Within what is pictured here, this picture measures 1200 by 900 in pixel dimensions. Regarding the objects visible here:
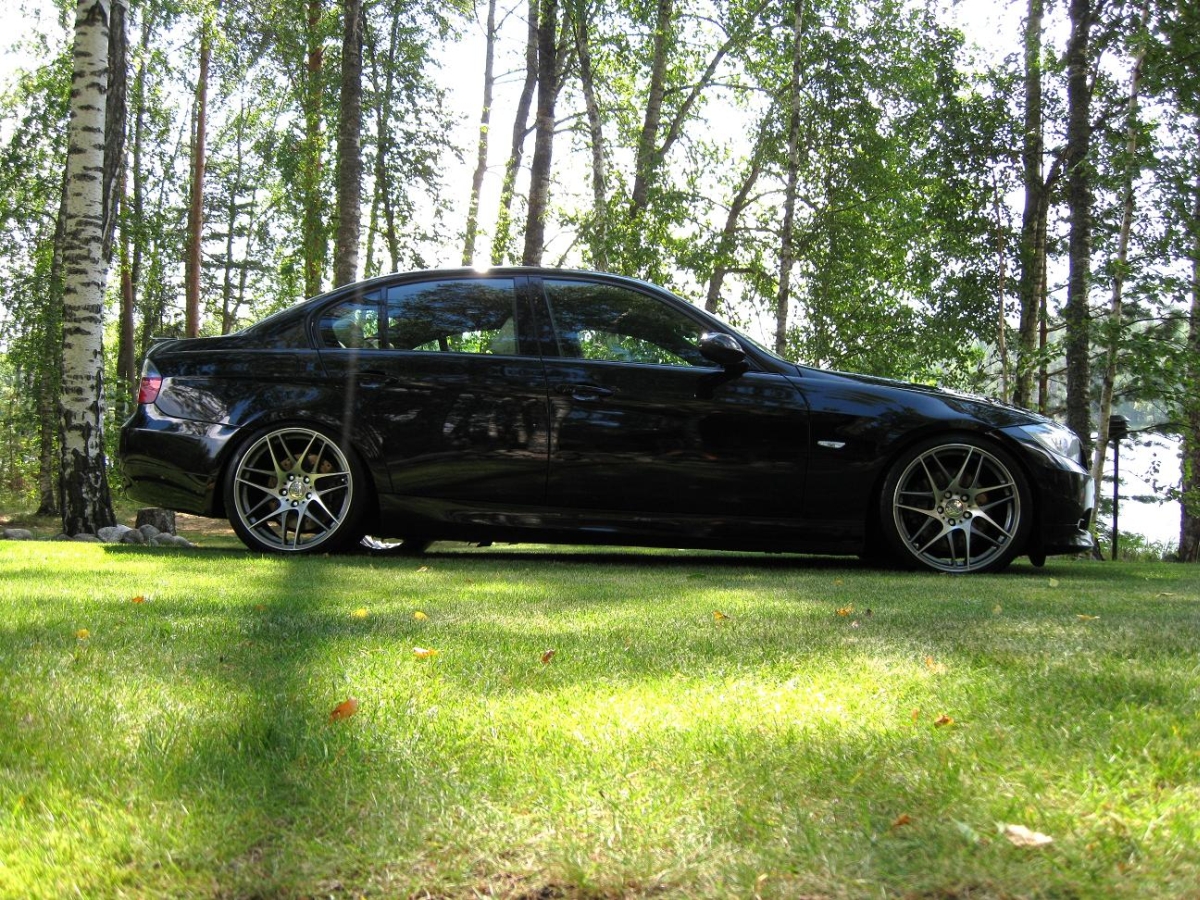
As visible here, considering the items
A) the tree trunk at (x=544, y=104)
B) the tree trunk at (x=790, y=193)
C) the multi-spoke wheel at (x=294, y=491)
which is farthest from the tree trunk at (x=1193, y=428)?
the multi-spoke wheel at (x=294, y=491)

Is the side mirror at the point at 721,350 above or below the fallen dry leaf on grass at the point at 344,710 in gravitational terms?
above

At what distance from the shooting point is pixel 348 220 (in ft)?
44.5

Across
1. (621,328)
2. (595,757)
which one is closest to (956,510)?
(621,328)

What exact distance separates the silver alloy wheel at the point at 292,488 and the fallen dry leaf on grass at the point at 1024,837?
4885 mm

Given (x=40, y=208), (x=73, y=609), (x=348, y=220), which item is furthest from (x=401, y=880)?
(x=40, y=208)

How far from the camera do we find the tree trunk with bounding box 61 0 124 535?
29.2 feet

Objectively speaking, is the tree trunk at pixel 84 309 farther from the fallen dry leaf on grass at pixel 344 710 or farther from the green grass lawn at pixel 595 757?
the fallen dry leaf on grass at pixel 344 710

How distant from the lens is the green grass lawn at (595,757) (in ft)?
4.53

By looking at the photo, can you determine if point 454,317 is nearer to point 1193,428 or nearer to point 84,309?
point 84,309

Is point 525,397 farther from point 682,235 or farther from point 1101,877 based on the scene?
point 682,235

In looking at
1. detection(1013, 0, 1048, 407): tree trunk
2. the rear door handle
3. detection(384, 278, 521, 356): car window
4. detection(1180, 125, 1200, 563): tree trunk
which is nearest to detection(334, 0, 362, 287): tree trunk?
detection(384, 278, 521, 356): car window

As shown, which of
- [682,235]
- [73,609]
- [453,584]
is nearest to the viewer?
[73,609]

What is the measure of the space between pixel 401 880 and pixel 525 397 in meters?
4.55

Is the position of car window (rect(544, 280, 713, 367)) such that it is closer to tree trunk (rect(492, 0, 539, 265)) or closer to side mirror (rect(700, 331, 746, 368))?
side mirror (rect(700, 331, 746, 368))
